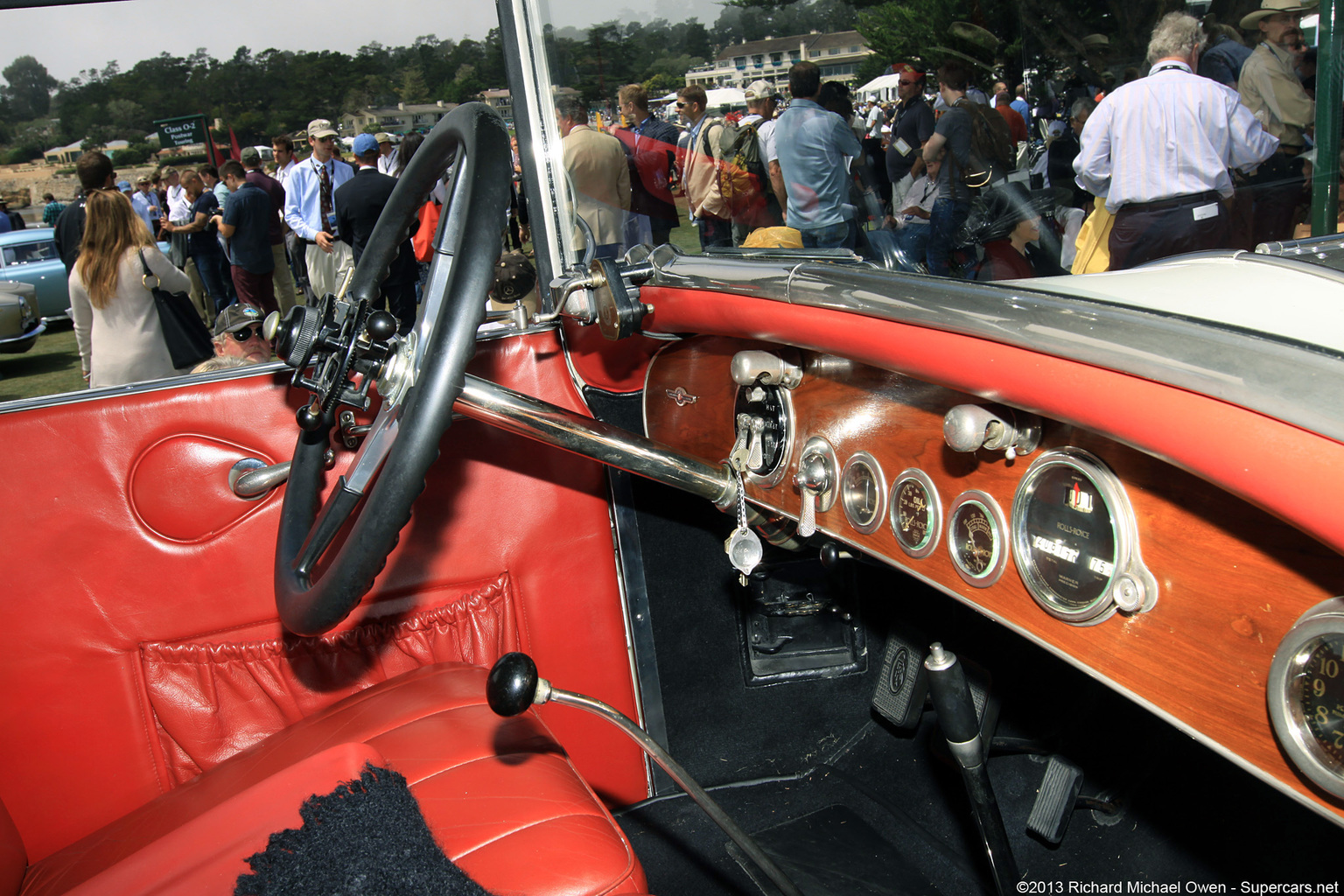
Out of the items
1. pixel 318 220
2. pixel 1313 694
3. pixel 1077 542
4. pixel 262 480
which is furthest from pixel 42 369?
pixel 1313 694

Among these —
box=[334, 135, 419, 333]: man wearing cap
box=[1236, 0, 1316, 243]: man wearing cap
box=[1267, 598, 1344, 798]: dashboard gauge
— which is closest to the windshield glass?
box=[1236, 0, 1316, 243]: man wearing cap

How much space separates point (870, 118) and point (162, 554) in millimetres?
1402

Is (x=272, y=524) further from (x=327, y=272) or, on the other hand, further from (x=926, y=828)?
(x=327, y=272)

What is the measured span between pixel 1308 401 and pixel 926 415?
539mm

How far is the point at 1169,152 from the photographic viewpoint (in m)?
1.10

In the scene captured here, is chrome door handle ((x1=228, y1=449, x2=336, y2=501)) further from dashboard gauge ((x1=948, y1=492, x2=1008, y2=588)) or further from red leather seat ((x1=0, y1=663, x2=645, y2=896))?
dashboard gauge ((x1=948, y1=492, x2=1008, y2=588))

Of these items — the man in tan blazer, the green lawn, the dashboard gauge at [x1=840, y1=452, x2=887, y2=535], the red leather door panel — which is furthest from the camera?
the green lawn

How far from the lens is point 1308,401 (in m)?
0.68

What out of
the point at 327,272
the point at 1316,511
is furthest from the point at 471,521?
the point at 327,272

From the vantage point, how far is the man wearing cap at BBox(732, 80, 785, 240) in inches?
53.5

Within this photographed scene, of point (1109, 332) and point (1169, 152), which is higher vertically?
point (1169, 152)

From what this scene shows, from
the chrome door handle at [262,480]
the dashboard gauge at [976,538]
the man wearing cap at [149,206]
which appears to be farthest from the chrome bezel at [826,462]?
the man wearing cap at [149,206]

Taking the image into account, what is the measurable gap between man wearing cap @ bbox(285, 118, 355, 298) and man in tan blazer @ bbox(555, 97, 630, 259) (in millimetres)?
4029

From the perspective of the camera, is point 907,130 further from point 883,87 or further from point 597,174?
point 597,174
